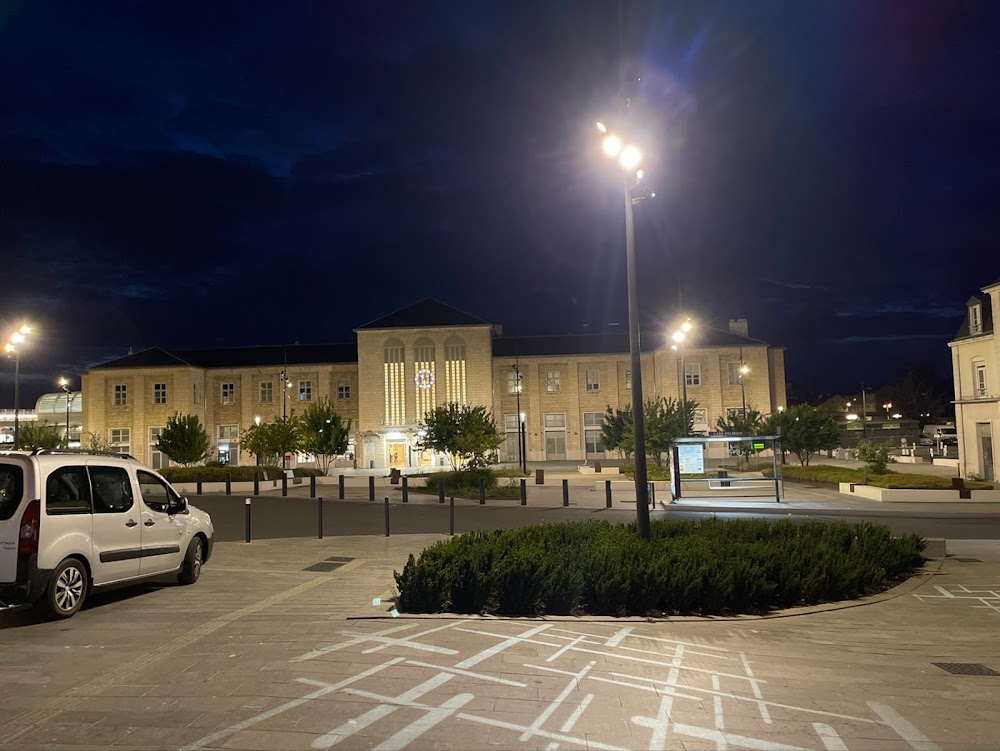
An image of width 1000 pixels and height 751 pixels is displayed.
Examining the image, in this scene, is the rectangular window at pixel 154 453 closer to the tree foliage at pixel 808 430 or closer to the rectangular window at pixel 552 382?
the rectangular window at pixel 552 382

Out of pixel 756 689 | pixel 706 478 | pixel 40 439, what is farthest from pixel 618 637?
pixel 40 439

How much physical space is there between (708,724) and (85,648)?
539 cm

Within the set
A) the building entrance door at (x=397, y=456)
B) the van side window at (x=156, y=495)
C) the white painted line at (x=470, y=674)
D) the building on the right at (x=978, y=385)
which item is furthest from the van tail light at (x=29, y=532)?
the building entrance door at (x=397, y=456)

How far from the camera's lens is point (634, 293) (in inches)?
432

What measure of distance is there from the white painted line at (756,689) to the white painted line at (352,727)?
2497 mm

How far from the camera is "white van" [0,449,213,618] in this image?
7.03 m

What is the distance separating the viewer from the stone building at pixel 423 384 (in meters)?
57.9

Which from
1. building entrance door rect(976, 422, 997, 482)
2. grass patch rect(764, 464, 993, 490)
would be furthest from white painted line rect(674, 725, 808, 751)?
building entrance door rect(976, 422, 997, 482)

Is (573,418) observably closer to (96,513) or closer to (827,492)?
(827,492)

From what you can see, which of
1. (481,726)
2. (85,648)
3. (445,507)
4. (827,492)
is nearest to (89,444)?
(445,507)

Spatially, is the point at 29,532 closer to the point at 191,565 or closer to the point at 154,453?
the point at 191,565

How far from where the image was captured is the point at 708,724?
4.58m

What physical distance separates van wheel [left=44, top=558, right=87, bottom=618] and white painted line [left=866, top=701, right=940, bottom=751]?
24.9ft

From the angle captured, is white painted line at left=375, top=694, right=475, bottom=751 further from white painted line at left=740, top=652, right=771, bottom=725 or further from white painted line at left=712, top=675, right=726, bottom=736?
white painted line at left=740, top=652, right=771, bottom=725
